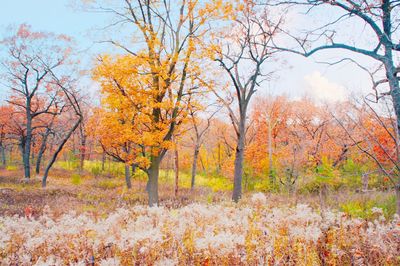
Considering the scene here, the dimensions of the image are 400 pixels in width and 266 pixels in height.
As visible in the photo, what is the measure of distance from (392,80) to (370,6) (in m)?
1.48

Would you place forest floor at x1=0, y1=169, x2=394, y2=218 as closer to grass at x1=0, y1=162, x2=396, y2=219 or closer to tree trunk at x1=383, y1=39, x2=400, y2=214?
grass at x1=0, y1=162, x2=396, y2=219

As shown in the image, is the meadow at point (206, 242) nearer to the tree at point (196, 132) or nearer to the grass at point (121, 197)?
the grass at point (121, 197)

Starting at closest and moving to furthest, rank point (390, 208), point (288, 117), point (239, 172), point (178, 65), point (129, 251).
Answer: point (129, 251) → point (390, 208) → point (178, 65) → point (239, 172) → point (288, 117)

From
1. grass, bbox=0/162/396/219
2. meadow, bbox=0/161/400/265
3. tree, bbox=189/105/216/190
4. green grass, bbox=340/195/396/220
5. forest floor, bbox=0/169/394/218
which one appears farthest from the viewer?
tree, bbox=189/105/216/190

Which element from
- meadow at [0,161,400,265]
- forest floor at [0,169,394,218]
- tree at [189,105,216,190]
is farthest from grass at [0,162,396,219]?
meadow at [0,161,400,265]

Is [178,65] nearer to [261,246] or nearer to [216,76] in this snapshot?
[216,76]

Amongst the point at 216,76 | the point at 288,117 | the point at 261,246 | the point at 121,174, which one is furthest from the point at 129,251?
the point at 288,117

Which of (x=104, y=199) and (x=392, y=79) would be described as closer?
(x=392, y=79)

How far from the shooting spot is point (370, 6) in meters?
5.85

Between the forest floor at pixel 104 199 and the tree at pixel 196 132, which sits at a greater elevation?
the tree at pixel 196 132

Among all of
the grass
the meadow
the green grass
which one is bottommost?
the grass

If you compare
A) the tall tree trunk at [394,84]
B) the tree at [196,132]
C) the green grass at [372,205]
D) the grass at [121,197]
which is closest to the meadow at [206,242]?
the tall tree trunk at [394,84]

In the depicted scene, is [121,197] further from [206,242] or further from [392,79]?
[206,242]

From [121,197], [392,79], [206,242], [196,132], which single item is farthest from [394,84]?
[196,132]
